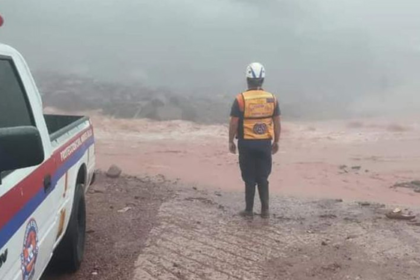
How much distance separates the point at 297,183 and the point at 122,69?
23316 millimetres

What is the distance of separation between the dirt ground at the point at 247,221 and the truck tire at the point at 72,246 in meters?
0.10

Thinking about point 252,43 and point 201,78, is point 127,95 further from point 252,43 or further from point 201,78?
point 252,43

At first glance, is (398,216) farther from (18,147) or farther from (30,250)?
A: (18,147)

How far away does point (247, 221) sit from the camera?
22.0 ft

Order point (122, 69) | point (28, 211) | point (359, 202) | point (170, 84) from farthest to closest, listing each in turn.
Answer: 1. point (122, 69)
2. point (170, 84)
3. point (359, 202)
4. point (28, 211)

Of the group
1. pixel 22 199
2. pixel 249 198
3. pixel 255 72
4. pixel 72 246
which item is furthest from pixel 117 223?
pixel 22 199

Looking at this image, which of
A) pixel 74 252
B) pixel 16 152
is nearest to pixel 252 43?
pixel 74 252

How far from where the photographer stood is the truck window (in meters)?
3.25

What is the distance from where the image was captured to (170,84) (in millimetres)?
29156

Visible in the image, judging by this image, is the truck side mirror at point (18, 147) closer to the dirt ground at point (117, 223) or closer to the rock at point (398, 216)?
the dirt ground at point (117, 223)

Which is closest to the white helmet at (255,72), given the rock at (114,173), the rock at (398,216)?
the rock at (398,216)

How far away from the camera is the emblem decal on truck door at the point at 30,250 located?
3.03 meters

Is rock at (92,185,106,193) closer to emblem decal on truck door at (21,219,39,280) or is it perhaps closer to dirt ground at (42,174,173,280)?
dirt ground at (42,174,173,280)

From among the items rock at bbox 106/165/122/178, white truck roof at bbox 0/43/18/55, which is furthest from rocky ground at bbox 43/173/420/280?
white truck roof at bbox 0/43/18/55
